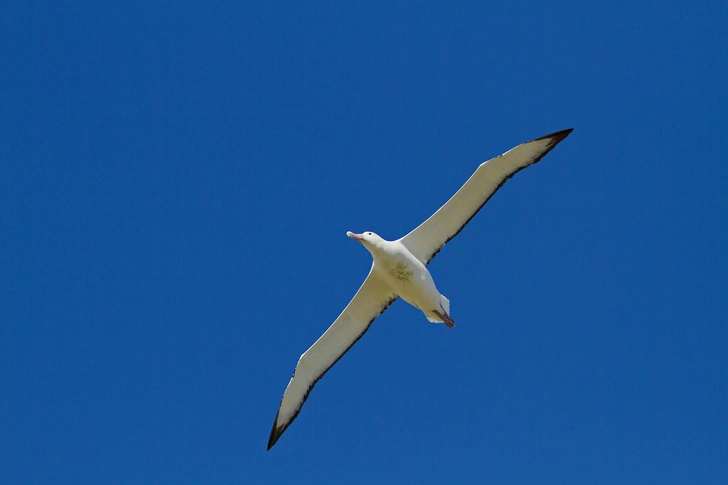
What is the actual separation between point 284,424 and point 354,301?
10.7ft

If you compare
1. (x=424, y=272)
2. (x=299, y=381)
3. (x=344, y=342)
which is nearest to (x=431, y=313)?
(x=424, y=272)

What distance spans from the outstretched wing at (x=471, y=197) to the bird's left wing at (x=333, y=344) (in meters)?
1.16

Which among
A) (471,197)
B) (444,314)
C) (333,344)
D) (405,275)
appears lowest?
(444,314)

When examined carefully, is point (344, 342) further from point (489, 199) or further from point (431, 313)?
point (489, 199)

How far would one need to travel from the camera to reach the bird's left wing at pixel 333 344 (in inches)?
685

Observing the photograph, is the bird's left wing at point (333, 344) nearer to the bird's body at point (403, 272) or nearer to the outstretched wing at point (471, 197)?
the bird's body at point (403, 272)

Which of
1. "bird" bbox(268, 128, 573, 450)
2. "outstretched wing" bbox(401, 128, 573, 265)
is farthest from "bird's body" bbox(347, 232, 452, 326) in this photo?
"outstretched wing" bbox(401, 128, 573, 265)

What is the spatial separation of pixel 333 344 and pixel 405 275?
2.59 m

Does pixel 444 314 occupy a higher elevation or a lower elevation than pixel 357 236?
lower

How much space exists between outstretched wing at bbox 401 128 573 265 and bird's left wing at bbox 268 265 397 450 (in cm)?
116

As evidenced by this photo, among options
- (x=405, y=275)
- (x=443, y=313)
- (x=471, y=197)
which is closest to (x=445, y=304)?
(x=443, y=313)

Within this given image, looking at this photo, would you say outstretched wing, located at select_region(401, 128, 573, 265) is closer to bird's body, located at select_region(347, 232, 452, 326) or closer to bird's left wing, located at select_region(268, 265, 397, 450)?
bird's body, located at select_region(347, 232, 452, 326)

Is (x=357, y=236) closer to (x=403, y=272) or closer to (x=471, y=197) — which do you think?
(x=403, y=272)

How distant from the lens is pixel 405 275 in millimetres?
16328
